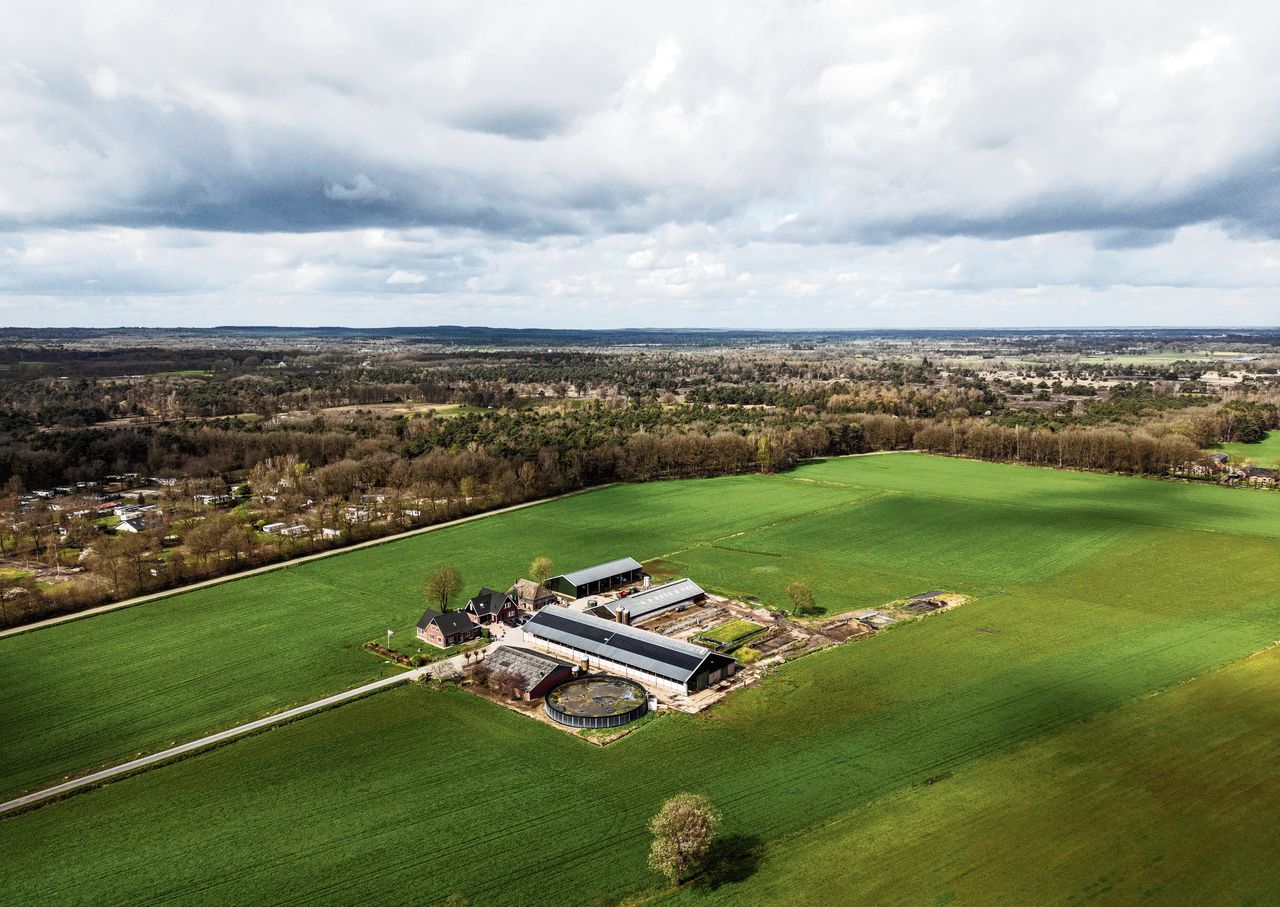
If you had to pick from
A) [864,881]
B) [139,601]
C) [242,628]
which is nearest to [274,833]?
[864,881]

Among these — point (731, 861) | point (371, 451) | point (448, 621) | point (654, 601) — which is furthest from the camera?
point (371, 451)

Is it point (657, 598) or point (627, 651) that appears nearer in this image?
point (627, 651)

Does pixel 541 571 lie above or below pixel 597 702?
above

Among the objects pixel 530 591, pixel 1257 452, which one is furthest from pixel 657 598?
pixel 1257 452

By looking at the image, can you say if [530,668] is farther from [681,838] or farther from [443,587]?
[681,838]

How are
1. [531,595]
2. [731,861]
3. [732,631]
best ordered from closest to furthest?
1. [731,861]
2. [732,631]
3. [531,595]
